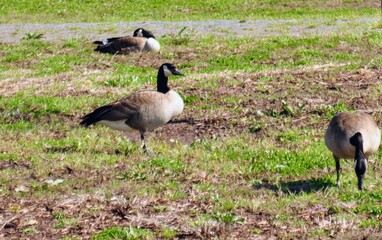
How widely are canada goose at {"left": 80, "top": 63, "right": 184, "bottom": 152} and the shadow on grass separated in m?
2.24

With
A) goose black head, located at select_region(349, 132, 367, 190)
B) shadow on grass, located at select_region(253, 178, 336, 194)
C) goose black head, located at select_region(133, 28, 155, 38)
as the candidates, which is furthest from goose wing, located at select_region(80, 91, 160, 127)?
goose black head, located at select_region(133, 28, 155, 38)

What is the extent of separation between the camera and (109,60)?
59.2 feet

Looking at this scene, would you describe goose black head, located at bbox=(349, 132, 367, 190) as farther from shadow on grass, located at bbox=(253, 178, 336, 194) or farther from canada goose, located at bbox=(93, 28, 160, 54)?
canada goose, located at bbox=(93, 28, 160, 54)

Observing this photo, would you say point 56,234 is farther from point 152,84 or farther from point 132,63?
point 132,63

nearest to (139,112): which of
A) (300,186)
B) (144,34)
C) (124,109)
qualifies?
(124,109)

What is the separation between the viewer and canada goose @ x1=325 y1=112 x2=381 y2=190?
881 cm

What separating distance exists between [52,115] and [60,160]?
9.64 ft

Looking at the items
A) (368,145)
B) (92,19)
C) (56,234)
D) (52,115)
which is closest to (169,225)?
(56,234)

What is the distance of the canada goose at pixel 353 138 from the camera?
8.81m

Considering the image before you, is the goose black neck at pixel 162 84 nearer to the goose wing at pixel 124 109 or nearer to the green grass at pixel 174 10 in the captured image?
the goose wing at pixel 124 109

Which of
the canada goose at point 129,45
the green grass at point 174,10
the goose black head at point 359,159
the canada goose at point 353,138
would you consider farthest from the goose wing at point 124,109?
the green grass at point 174,10

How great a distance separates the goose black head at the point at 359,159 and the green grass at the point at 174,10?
59.3ft

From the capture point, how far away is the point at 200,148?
35.8 ft

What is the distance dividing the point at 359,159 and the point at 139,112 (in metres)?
3.33
